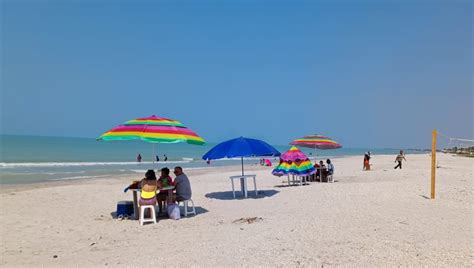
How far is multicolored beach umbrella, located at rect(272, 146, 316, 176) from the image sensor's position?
537 inches

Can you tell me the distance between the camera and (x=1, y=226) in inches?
297

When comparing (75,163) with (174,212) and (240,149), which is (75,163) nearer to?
(240,149)

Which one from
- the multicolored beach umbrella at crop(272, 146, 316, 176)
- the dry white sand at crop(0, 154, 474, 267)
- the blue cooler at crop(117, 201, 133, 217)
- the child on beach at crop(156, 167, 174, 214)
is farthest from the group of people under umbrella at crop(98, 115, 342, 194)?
the blue cooler at crop(117, 201, 133, 217)

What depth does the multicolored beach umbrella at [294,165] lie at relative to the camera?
537 inches

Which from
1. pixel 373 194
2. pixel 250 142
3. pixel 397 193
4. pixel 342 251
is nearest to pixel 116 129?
pixel 250 142

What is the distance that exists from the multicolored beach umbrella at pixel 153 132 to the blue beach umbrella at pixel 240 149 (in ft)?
6.00

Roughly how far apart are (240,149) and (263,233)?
4546 millimetres

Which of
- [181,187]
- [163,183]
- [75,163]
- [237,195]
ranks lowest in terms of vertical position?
[237,195]

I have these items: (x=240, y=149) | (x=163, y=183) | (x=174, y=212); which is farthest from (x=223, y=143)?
(x=174, y=212)

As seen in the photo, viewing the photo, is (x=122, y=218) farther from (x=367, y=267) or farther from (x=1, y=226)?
(x=367, y=267)

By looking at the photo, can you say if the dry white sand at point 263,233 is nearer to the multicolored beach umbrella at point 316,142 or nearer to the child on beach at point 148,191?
the child on beach at point 148,191

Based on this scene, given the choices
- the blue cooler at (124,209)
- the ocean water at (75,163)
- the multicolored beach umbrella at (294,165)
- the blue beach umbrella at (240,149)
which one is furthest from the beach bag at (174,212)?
the multicolored beach umbrella at (294,165)

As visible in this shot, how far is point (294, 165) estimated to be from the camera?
13719 mm

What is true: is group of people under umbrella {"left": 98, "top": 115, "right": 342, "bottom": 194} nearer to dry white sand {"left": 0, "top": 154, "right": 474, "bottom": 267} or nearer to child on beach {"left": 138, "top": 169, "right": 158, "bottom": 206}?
child on beach {"left": 138, "top": 169, "right": 158, "bottom": 206}
